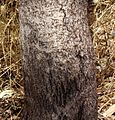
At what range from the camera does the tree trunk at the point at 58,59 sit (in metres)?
1.74

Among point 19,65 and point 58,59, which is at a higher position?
point 58,59

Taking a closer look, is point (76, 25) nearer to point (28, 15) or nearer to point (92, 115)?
point (28, 15)

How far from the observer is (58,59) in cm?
181

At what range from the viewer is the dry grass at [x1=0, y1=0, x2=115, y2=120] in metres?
2.63

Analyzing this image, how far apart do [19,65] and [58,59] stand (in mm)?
1122

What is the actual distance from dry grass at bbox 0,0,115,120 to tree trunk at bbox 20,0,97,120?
532 mm

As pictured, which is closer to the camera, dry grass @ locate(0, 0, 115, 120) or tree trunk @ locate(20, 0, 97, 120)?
tree trunk @ locate(20, 0, 97, 120)

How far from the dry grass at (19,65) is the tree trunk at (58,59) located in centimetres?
53

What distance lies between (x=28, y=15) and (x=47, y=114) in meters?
0.59

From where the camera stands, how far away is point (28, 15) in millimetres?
1771

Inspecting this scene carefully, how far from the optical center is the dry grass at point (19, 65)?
8.63 ft

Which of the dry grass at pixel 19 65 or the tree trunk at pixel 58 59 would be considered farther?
the dry grass at pixel 19 65

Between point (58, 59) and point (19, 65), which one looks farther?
point (19, 65)

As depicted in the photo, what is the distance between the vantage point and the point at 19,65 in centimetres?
289
